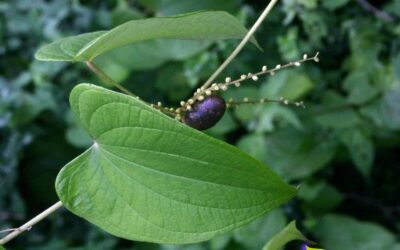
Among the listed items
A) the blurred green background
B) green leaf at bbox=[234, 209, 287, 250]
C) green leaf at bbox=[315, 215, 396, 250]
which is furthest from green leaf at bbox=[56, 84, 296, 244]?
green leaf at bbox=[315, 215, 396, 250]

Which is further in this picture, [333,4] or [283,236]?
[333,4]

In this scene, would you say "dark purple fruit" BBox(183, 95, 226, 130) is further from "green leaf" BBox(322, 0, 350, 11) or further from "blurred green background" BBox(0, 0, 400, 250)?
"green leaf" BBox(322, 0, 350, 11)

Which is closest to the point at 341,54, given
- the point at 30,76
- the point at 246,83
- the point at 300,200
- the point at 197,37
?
the point at 246,83

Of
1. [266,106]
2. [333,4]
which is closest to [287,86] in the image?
[266,106]

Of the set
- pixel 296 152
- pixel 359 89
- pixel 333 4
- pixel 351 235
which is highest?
pixel 333 4

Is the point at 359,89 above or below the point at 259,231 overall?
above

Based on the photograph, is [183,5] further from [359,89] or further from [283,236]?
[283,236]

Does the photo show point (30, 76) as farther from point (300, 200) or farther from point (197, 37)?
point (197, 37)
